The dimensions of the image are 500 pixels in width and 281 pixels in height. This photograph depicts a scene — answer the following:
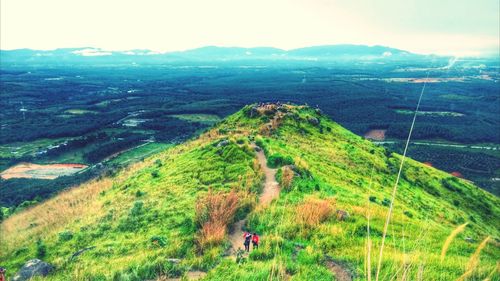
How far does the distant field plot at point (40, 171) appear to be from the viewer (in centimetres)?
5512

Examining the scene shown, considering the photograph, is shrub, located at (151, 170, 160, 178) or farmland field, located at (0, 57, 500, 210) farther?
farmland field, located at (0, 57, 500, 210)

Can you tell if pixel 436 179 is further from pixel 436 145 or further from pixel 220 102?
pixel 220 102

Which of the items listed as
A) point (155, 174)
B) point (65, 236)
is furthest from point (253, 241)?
point (155, 174)

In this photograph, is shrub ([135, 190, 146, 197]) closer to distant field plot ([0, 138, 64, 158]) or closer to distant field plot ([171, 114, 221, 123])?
distant field plot ([0, 138, 64, 158])

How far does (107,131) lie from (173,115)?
91.0 feet

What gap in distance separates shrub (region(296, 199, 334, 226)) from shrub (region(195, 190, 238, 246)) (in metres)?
2.06

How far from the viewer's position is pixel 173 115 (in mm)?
113375

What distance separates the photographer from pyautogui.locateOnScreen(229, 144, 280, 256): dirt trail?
32.4 ft

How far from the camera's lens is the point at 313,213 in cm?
1052

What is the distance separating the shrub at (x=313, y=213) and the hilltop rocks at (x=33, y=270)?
7216 millimetres

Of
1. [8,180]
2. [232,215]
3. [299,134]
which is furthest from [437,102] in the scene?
[232,215]

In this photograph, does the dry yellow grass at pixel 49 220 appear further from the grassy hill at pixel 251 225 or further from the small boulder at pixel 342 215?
the small boulder at pixel 342 215

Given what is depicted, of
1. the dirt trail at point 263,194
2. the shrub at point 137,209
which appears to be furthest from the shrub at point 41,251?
the dirt trail at point 263,194

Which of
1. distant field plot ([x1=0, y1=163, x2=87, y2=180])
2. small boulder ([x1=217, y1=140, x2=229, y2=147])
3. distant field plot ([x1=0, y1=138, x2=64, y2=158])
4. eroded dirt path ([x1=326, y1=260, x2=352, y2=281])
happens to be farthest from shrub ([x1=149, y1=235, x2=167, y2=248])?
distant field plot ([x1=0, y1=138, x2=64, y2=158])
